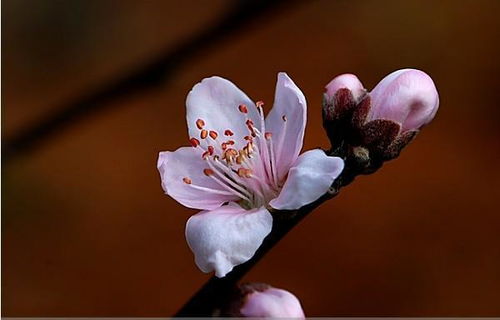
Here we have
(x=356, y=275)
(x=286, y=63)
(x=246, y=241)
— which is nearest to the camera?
(x=246, y=241)

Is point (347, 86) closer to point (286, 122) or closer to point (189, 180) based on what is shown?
point (286, 122)

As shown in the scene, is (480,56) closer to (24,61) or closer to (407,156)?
(407,156)

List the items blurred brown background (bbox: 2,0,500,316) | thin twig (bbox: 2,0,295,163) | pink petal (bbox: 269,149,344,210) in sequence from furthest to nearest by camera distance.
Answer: blurred brown background (bbox: 2,0,500,316) → thin twig (bbox: 2,0,295,163) → pink petal (bbox: 269,149,344,210)

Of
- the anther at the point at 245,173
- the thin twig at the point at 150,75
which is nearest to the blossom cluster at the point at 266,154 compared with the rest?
the anther at the point at 245,173

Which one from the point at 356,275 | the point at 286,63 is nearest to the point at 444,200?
the point at 356,275

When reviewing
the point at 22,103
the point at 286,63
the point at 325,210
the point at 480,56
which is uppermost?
the point at 22,103

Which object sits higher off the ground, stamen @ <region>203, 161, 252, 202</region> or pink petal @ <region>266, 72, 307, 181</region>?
pink petal @ <region>266, 72, 307, 181</region>

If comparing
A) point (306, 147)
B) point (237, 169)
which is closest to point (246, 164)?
point (237, 169)

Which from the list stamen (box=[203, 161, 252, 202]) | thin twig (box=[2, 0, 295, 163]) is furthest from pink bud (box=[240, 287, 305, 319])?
thin twig (box=[2, 0, 295, 163])

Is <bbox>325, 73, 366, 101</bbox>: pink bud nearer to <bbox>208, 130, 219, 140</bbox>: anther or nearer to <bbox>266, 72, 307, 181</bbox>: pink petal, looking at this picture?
<bbox>266, 72, 307, 181</bbox>: pink petal
